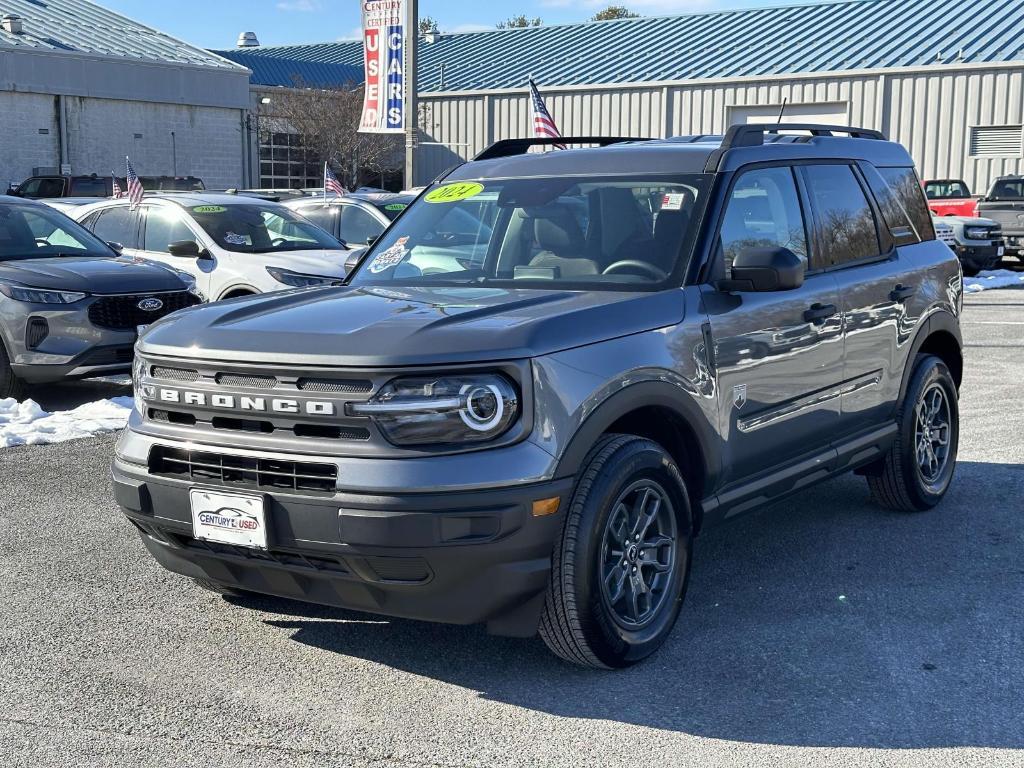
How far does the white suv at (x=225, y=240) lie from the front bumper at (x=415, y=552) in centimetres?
753

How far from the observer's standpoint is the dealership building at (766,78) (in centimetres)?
3328

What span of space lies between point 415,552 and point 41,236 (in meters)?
8.09

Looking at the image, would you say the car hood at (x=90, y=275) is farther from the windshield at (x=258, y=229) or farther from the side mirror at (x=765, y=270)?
the side mirror at (x=765, y=270)

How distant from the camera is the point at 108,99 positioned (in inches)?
1419

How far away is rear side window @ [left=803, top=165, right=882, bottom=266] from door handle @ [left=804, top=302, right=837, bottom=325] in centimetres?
28

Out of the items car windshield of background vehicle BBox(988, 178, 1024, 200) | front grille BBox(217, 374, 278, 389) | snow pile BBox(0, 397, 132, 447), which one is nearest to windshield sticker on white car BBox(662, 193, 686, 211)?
front grille BBox(217, 374, 278, 389)

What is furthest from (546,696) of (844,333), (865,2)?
(865,2)

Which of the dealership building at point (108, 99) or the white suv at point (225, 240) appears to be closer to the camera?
the white suv at point (225, 240)

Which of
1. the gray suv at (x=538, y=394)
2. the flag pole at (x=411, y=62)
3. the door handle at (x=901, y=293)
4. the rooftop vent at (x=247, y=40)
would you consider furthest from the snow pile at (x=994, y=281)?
the rooftop vent at (x=247, y=40)

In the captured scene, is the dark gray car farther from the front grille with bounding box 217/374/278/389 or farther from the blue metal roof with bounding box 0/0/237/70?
the blue metal roof with bounding box 0/0/237/70

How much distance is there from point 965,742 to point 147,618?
10.1 feet

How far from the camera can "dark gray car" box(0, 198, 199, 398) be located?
9.60 metres

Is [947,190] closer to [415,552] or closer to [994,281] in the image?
[994,281]

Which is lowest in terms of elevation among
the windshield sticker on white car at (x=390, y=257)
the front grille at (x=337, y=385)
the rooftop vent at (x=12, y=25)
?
the front grille at (x=337, y=385)
